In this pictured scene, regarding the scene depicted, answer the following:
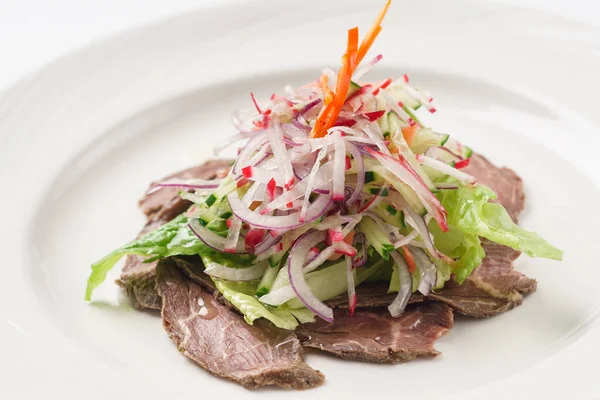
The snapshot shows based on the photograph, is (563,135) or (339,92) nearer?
(339,92)

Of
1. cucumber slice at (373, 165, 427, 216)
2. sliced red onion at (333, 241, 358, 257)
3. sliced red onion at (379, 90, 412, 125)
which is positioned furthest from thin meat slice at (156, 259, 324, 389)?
sliced red onion at (379, 90, 412, 125)

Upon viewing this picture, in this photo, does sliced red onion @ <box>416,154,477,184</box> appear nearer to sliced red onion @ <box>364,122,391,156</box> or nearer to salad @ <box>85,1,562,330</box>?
salad @ <box>85,1,562,330</box>

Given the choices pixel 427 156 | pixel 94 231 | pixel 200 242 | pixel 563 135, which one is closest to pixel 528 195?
pixel 563 135

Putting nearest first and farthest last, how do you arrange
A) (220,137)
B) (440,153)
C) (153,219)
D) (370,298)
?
(370,298), (440,153), (153,219), (220,137)

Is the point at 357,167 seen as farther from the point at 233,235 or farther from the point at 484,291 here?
the point at 484,291

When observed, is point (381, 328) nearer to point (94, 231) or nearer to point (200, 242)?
point (200, 242)

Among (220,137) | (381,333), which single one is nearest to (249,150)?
(381,333)
